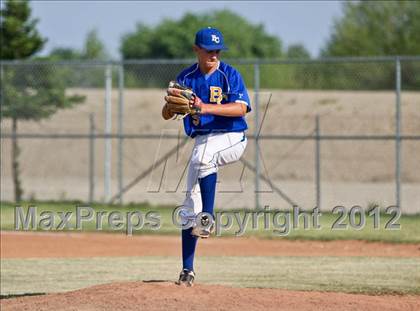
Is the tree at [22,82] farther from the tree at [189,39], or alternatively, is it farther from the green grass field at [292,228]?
the tree at [189,39]

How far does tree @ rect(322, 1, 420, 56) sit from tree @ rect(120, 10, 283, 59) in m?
11.4

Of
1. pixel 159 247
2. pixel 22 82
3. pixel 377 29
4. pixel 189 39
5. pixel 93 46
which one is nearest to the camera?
pixel 159 247

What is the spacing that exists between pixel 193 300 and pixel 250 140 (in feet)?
50.2

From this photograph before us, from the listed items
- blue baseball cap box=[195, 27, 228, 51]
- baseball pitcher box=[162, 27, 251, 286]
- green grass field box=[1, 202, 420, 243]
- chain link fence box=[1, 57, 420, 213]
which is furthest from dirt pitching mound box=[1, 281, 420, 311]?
chain link fence box=[1, 57, 420, 213]

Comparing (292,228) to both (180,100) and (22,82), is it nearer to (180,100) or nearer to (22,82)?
(22,82)

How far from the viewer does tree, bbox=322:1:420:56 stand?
39844 millimetres

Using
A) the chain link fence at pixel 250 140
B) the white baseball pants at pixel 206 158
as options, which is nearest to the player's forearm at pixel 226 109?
the white baseball pants at pixel 206 158

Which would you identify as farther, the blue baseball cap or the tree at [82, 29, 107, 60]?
the tree at [82, 29, 107, 60]

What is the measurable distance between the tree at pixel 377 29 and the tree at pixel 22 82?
20.3 meters

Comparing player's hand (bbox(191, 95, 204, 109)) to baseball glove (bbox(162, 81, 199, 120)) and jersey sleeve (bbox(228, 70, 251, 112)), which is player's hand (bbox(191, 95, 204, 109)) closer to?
baseball glove (bbox(162, 81, 199, 120))

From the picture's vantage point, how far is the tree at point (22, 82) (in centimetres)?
2025

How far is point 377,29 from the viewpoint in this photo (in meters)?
40.9

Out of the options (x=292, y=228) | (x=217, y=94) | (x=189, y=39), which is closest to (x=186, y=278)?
(x=217, y=94)

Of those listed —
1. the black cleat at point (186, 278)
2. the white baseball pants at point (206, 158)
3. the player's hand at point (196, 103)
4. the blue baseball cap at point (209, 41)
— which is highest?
the blue baseball cap at point (209, 41)
